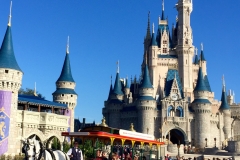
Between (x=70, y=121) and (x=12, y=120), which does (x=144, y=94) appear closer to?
(x=70, y=121)

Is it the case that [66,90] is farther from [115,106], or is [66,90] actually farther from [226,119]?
[226,119]

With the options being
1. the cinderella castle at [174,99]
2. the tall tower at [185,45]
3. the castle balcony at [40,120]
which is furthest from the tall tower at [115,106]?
the castle balcony at [40,120]

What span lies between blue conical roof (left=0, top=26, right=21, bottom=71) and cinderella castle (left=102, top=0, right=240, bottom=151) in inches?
1080

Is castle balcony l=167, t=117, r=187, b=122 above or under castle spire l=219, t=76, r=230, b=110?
under

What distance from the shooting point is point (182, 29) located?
64688 millimetres

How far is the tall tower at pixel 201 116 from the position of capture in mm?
56125

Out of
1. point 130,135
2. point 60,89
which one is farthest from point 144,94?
point 130,135

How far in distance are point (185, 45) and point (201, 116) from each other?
13302 millimetres

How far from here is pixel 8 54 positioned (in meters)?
32.1

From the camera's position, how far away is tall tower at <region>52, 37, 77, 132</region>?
43.9 m

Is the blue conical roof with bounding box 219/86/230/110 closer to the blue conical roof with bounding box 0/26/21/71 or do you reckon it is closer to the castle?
the castle

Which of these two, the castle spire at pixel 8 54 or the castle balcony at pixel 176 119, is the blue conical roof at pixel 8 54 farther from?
the castle balcony at pixel 176 119

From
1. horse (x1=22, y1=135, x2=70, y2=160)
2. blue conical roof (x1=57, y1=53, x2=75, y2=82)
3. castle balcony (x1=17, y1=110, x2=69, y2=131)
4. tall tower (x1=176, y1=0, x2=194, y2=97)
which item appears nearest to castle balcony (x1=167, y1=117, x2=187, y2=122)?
tall tower (x1=176, y1=0, x2=194, y2=97)

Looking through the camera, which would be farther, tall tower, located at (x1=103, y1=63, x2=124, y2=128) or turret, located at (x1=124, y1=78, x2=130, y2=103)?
turret, located at (x1=124, y1=78, x2=130, y2=103)
